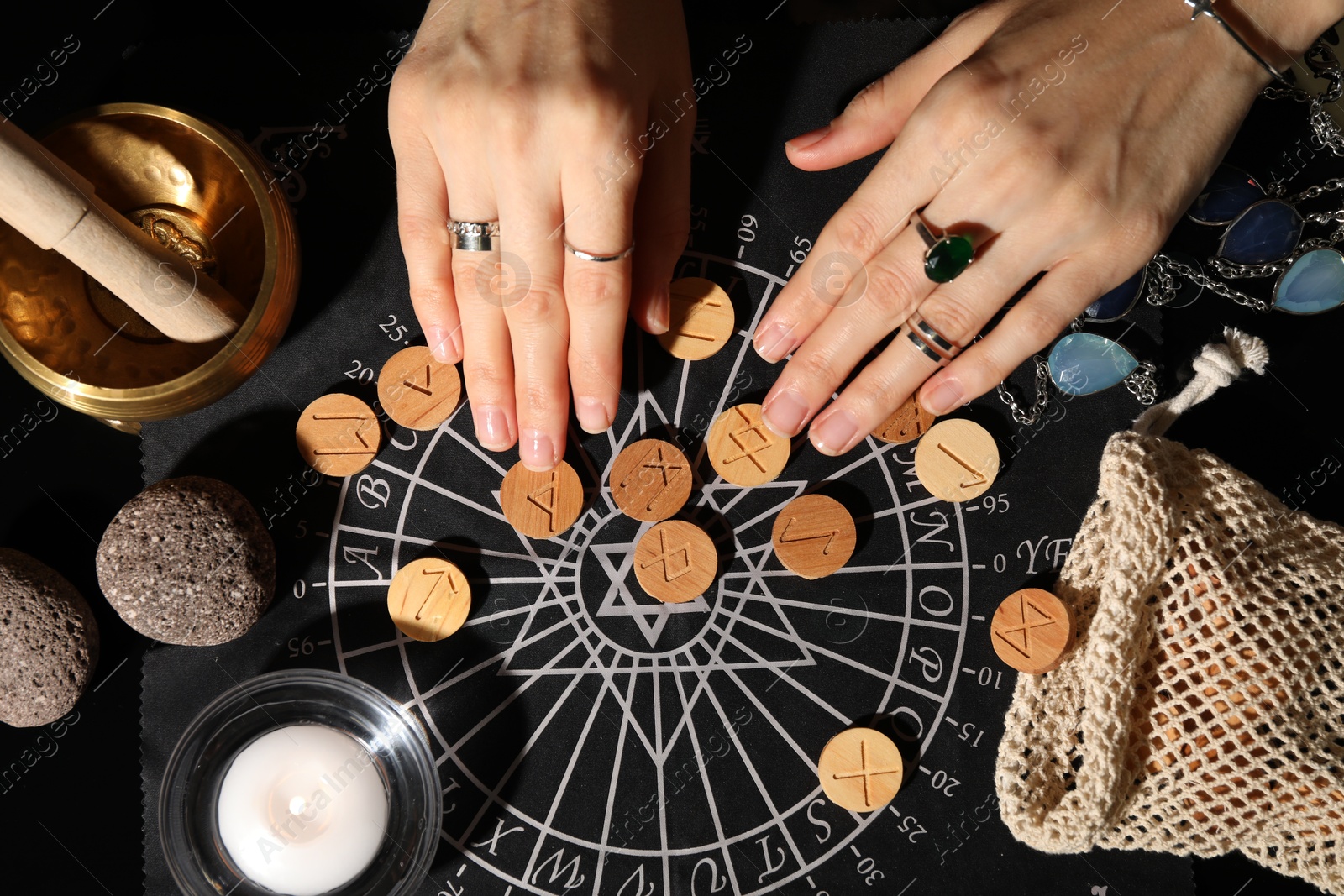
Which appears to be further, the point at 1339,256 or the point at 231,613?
the point at 1339,256

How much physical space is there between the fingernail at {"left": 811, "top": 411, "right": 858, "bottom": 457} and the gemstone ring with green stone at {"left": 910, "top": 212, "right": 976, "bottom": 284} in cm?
21

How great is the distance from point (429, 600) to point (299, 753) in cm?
24

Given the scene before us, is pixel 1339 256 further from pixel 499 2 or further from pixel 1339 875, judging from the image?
pixel 499 2

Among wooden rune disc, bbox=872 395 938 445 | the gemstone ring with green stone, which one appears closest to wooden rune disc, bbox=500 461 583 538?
wooden rune disc, bbox=872 395 938 445

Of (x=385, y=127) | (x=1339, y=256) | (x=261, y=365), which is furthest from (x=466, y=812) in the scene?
(x=1339, y=256)

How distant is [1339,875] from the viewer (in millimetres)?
1104

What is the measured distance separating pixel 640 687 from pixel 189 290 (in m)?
0.76

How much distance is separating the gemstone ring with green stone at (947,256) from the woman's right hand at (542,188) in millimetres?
322

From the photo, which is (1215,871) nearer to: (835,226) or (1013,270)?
(1013,270)

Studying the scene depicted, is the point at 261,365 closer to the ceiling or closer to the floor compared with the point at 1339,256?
closer to the floor

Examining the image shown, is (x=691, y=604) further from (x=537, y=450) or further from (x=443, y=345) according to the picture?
(x=443, y=345)

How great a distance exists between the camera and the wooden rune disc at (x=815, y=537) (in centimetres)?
116

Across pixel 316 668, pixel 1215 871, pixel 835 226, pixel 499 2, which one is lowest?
pixel 1215 871

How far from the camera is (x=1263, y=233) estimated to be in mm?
1202
